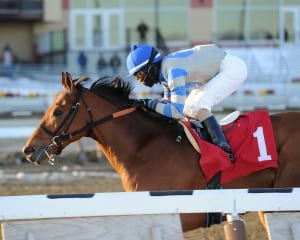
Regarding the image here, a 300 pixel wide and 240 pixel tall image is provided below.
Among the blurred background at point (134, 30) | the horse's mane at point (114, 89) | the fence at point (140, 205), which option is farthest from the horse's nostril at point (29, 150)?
the blurred background at point (134, 30)

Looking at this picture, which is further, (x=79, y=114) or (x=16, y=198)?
(x=79, y=114)

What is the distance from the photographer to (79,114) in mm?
5844

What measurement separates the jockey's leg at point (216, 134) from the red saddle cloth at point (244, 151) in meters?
0.04

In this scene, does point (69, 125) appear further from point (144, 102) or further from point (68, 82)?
point (144, 102)

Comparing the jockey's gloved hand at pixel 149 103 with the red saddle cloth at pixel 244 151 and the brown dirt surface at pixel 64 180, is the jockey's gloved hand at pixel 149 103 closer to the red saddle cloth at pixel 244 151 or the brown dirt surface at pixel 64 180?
the red saddle cloth at pixel 244 151

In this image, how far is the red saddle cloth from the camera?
5547 millimetres

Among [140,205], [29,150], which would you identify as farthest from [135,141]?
[140,205]

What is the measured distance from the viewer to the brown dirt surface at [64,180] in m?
7.52

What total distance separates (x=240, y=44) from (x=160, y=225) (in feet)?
88.8

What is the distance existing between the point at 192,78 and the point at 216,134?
0.48m

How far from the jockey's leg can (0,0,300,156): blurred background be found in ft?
74.5

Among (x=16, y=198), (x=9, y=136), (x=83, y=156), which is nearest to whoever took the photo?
(x=16, y=198)

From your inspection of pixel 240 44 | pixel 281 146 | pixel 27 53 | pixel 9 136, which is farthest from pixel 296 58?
pixel 281 146

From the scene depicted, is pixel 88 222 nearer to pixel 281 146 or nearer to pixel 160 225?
pixel 160 225
